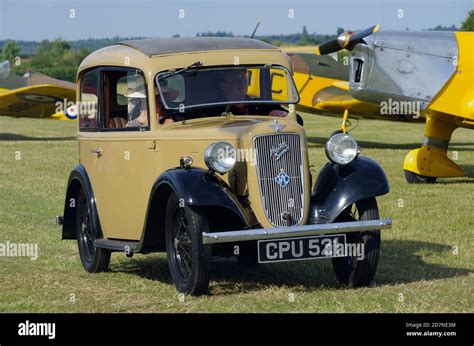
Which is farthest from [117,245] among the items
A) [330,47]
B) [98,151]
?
[330,47]

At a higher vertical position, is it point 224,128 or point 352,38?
point 352,38

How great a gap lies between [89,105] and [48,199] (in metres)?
5.75

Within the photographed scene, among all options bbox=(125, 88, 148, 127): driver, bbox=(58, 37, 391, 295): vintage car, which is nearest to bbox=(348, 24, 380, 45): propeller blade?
bbox=(58, 37, 391, 295): vintage car

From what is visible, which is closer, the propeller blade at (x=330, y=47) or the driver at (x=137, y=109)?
the driver at (x=137, y=109)

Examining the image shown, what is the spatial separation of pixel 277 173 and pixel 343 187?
0.62m

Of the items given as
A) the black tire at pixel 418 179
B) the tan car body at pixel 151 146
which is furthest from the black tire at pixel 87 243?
the black tire at pixel 418 179

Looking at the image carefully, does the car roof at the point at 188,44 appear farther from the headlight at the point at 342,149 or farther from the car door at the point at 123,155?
the headlight at the point at 342,149

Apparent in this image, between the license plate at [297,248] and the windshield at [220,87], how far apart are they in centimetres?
147

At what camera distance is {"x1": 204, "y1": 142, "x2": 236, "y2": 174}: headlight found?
702cm

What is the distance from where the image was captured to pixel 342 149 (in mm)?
7629

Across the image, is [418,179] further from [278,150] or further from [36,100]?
[36,100]

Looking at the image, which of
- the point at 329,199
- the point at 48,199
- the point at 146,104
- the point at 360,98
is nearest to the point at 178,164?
the point at 146,104

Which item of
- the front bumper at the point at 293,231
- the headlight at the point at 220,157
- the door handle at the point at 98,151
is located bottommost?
the front bumper at the point at 293,231

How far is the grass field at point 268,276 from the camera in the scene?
6.98 meters
